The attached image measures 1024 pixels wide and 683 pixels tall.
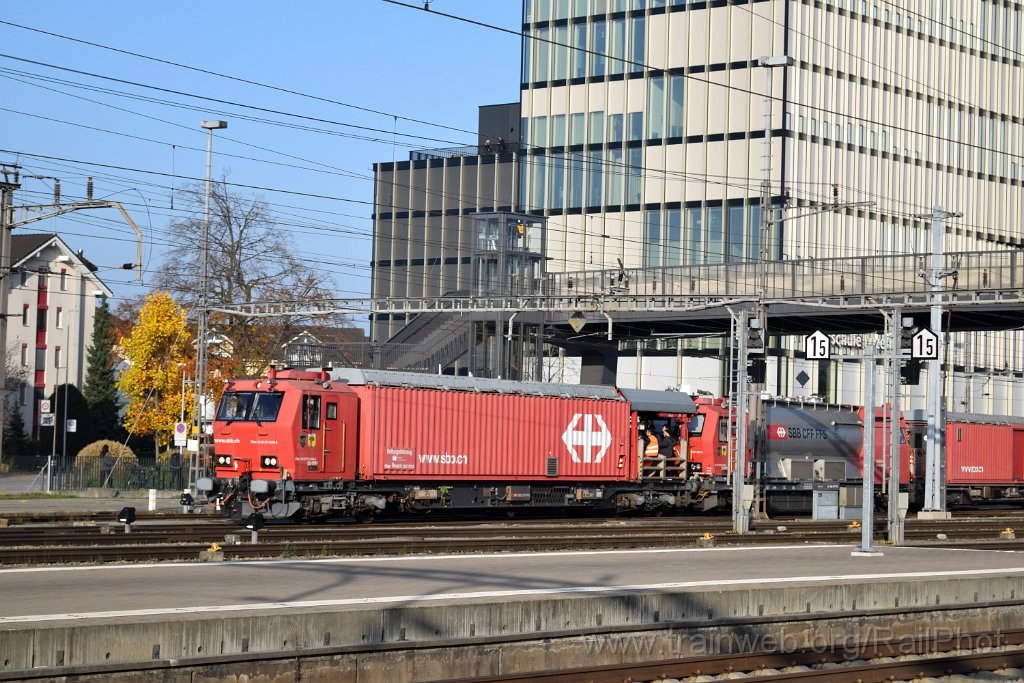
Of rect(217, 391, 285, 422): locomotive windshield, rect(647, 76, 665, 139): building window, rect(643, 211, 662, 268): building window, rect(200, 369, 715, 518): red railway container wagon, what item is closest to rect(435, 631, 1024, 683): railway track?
rect(200, 369, 715, 518): red railway container wagon

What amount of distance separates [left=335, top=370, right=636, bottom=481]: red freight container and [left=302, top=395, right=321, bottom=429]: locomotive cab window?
5.71 feet

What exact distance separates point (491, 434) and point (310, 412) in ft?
21.0

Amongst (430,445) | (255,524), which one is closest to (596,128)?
(430,445)

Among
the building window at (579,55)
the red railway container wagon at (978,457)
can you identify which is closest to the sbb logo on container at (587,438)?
the red railway container wagon at (978,457)

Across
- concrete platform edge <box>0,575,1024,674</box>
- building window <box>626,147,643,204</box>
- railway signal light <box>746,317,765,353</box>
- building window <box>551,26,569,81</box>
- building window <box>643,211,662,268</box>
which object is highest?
building window <box>551,26,569,81</box>

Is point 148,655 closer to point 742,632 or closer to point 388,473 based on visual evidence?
point 742,632

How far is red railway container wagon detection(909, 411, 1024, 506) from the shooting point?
167ft

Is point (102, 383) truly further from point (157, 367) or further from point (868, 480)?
point (868, 480)

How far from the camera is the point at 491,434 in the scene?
1451 inches

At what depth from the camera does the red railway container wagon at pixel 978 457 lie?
50938mm

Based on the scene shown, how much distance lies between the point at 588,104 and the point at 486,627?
69.1 metres

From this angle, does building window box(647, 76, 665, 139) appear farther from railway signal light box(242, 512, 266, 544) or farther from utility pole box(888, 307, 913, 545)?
railway signal light box(242, 512, 266, 544)

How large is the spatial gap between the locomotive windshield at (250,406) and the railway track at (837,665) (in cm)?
1801

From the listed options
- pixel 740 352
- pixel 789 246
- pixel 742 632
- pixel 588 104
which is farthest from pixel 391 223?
pixel 742 632
